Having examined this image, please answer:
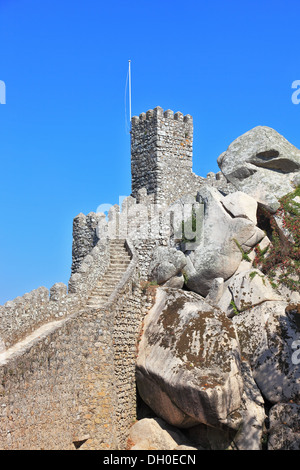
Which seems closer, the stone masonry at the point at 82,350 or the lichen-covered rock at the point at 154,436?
the stone masonry at the point at 82,350

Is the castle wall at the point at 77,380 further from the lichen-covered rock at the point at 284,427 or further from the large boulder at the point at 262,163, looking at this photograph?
the large boulder at the point at 262,163

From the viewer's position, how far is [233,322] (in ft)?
65.2

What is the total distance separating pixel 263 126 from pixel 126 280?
37.9 ft

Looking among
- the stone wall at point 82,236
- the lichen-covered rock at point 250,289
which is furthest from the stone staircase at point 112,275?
the lichen-covered rock at point 250,289

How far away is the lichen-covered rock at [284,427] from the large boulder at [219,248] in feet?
20.2

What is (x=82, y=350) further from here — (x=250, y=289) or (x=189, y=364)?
(x=250, y=289)

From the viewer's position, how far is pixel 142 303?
19734 millimetres

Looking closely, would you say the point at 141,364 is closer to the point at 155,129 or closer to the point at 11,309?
the point at 11,309

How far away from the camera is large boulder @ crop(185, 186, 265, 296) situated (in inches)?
863

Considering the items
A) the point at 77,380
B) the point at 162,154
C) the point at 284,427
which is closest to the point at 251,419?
the point at 284,427

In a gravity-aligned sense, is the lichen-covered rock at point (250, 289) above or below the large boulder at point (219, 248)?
below

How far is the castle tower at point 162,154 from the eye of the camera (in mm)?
27673

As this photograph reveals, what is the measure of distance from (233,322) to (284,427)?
4413 millimetres

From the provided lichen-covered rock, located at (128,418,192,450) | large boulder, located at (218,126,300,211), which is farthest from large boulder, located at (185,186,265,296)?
lichen-covered rock, located at (128,418,192,450)
